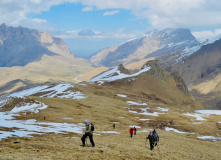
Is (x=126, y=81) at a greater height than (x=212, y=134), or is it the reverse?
(x=126, y=81)

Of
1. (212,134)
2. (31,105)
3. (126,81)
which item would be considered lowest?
(212,134)

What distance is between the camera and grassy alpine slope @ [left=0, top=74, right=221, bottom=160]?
2275 centimetres

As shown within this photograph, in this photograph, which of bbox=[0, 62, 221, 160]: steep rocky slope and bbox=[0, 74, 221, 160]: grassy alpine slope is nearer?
bbox=[0, 74, 221, 160]: grassy alpine slope

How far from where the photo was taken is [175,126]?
246 feet

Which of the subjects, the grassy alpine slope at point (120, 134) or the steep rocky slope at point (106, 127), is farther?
the steep rocky slope at point (106, 127)

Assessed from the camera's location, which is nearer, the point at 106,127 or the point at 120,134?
the point at 120,134

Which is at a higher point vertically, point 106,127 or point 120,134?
point 106,127

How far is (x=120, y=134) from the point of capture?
46.5 meters

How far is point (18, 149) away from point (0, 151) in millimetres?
1781

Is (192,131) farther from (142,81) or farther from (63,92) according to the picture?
(142,81)

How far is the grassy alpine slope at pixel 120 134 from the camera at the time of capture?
22750 mm

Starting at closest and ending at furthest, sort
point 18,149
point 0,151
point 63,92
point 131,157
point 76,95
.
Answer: point 0,151, point 18,149, point 131,157, point 76,95, point 63,92

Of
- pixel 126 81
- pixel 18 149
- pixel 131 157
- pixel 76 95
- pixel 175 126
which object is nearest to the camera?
pixel 18 149

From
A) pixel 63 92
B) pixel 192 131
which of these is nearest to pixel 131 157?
pixel 192 131
